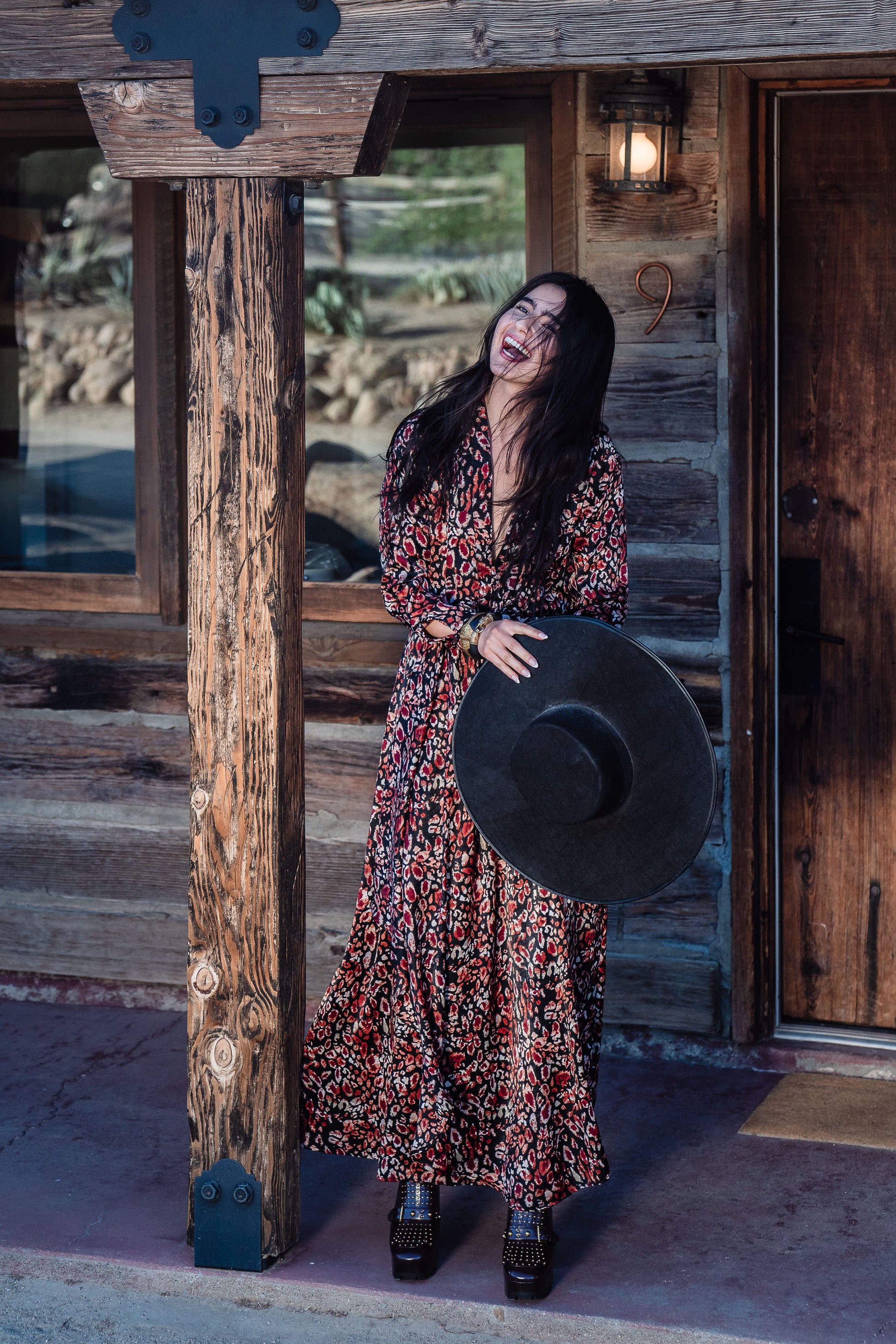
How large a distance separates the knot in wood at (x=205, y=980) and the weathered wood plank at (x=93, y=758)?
144 centimetres

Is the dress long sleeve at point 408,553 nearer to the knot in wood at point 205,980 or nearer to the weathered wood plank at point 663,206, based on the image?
the knot in wood at point 205,980

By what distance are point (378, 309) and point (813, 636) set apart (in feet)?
5.42

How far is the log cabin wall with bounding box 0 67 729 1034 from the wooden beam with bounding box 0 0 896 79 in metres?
1.24

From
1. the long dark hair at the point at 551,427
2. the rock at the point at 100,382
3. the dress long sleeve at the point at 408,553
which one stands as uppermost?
the rock at the point at 100,382

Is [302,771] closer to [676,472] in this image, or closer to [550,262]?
[676,472]

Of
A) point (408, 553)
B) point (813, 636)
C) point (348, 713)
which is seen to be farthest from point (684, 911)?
point (408, 553)

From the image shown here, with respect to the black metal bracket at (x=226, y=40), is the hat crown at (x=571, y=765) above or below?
below

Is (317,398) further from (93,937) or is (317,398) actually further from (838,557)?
(93,937)

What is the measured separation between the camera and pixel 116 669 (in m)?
4.25

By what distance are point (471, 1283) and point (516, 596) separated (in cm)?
132

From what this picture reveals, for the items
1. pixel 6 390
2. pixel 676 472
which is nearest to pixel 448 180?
pixel 676 472

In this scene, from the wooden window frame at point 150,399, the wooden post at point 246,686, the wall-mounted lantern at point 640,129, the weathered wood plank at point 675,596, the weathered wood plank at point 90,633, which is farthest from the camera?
the weathered wood plank at point 90,633

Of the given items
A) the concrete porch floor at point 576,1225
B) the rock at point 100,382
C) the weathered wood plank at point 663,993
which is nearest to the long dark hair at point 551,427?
the concrete porch floor at point 576,1225

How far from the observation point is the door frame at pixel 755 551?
3561 mm
